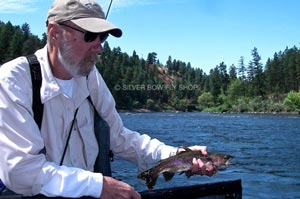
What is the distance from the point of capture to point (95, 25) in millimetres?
3012

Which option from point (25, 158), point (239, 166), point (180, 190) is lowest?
point (239, 166)

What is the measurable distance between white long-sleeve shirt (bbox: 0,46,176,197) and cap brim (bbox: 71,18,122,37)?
0.35 m

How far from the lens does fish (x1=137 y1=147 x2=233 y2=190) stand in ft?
12.5

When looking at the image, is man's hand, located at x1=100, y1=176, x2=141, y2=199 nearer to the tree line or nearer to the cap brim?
the cap brim

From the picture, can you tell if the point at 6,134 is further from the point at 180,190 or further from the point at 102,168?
the point at 180,190

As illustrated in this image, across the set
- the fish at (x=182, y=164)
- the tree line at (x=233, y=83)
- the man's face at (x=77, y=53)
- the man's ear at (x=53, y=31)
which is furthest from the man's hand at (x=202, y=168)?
the tree line at (x=233, y=83)

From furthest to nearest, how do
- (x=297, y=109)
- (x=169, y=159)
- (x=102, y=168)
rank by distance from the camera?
1. (x=297, y=109)
2. (x=169, y=159)
3. (x=102, y=168)

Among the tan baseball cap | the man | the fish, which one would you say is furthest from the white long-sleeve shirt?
the fish

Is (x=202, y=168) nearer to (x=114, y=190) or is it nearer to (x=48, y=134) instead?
(x=114, y=190)

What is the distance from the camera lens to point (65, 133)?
326 cm

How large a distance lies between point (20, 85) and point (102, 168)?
1.01 meters

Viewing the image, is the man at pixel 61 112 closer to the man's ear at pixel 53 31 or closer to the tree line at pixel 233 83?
the man's ear at pixel 53 31

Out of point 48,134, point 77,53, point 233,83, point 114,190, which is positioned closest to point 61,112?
point 48,134

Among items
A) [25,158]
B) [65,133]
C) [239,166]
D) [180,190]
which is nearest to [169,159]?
[180,190]
